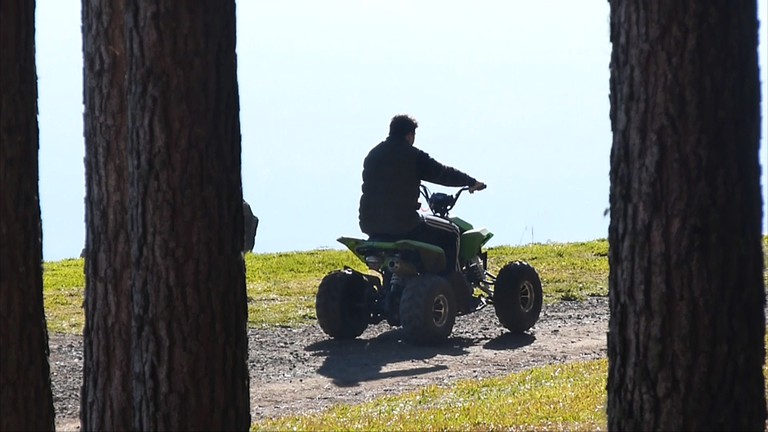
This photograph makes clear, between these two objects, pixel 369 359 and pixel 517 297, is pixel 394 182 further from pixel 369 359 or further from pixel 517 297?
pixel 517 297

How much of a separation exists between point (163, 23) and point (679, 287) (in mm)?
2550

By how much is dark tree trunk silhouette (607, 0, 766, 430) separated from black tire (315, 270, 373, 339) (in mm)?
8444

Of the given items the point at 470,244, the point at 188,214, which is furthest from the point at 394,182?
the point at 188,214

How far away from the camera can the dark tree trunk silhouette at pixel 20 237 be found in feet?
24.5

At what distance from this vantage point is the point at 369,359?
13.1m

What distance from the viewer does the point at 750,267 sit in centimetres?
551

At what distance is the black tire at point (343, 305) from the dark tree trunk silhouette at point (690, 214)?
844 cm

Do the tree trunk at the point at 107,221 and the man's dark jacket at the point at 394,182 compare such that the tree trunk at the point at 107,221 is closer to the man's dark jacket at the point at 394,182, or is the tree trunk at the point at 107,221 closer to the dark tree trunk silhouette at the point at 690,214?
the dark tree trunk silhouette at the point at 690,214

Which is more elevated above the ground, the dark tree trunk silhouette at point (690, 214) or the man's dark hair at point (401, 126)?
the man's dark hair at point (401, 126)

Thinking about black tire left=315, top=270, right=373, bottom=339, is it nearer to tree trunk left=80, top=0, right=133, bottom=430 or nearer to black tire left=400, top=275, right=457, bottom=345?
black tire left=400, top=275, right=457, bottom=345

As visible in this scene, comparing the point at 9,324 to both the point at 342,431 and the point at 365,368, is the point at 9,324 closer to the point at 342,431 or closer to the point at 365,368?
the point at 342,431

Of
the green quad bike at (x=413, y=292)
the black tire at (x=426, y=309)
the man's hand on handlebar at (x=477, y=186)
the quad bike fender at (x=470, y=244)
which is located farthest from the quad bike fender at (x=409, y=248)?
the man's hand on handlebar at (x=477, y=186)

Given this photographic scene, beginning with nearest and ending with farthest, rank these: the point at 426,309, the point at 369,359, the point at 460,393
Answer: the point at 460,393
the point at 369,359
the point at 426,309

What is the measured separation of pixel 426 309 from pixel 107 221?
6.27m
